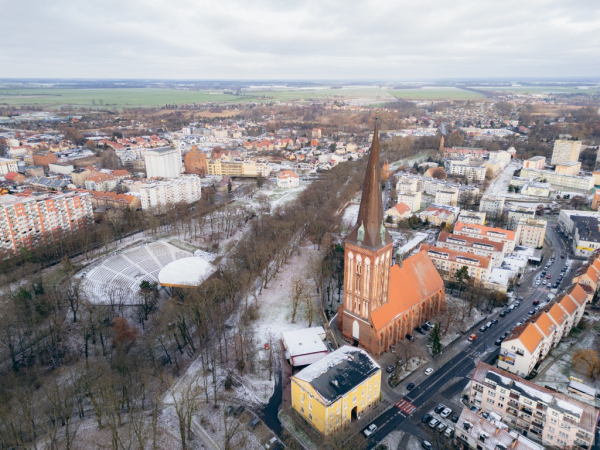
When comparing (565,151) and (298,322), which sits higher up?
(565,151)

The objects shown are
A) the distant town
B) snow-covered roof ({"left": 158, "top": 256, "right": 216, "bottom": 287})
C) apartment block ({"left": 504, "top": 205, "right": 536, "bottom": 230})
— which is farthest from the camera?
apartment block ({"left": 504, "top": 205, "right": 536, "bottom": 230})

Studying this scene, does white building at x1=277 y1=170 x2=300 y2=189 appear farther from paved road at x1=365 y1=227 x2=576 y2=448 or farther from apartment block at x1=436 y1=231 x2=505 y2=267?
paved road at x1=365 y1=227 x2=576 y2=448

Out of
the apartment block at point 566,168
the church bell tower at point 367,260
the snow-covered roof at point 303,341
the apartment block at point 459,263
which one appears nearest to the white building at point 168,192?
the snow-covered roof at point 303,341

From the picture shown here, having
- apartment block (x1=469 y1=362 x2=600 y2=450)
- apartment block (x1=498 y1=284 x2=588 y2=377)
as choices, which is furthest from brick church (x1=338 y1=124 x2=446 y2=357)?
apartment block (x1=498 y1=284 x2=588 y2=377)

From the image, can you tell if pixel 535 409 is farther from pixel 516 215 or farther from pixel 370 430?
pixel 516 215

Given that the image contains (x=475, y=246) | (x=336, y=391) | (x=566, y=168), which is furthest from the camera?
(x=566, y=168)

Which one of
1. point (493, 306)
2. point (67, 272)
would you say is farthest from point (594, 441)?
point (67, 272)

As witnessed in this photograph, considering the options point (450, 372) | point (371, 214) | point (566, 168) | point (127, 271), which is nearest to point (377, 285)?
point (371, 214)
